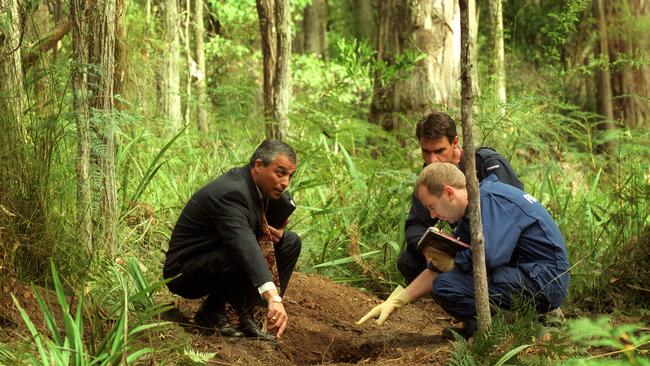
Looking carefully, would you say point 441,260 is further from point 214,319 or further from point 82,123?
point 82,123

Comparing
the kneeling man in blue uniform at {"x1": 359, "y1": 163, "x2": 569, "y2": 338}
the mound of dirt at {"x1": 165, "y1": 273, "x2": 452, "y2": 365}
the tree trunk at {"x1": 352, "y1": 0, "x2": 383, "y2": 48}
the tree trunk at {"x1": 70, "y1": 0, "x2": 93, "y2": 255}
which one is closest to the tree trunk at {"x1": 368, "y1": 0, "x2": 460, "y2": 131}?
the mound of dirt at {"x1": 165, "y1": 273, "x2": 452, "y2": 365}

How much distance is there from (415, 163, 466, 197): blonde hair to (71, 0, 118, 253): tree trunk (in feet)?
6.15

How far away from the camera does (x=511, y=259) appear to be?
5707 millimetres

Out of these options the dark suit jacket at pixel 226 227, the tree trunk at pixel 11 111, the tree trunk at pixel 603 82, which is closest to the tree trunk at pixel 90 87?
the tree trunk at pixel 11 111

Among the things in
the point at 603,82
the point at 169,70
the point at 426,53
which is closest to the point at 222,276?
the point at 426,53

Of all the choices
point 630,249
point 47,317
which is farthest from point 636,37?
point 47,317

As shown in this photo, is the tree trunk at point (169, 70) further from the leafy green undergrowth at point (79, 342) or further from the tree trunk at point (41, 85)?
the leafy green undergrowth at point (79, 342)

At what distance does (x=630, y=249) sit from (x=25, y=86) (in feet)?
14.1

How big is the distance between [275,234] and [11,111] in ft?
5.81

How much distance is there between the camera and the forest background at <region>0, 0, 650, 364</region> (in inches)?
229

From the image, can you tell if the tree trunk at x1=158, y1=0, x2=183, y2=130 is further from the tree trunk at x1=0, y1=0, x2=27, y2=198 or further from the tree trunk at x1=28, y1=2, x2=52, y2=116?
the tree trunk at x1=0, y1=0, x2=27, y2=198

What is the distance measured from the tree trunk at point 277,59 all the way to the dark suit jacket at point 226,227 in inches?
123

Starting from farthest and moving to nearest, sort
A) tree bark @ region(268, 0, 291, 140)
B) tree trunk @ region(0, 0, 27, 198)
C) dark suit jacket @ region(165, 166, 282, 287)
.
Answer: tree bark @ region(268, 0, 291, 140) → dark suit jacket @ region(165, 166, 282, 287) → tree trunk @ region(0, 0, 27, 198)

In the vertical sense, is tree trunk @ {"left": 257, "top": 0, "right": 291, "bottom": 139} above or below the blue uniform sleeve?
above
